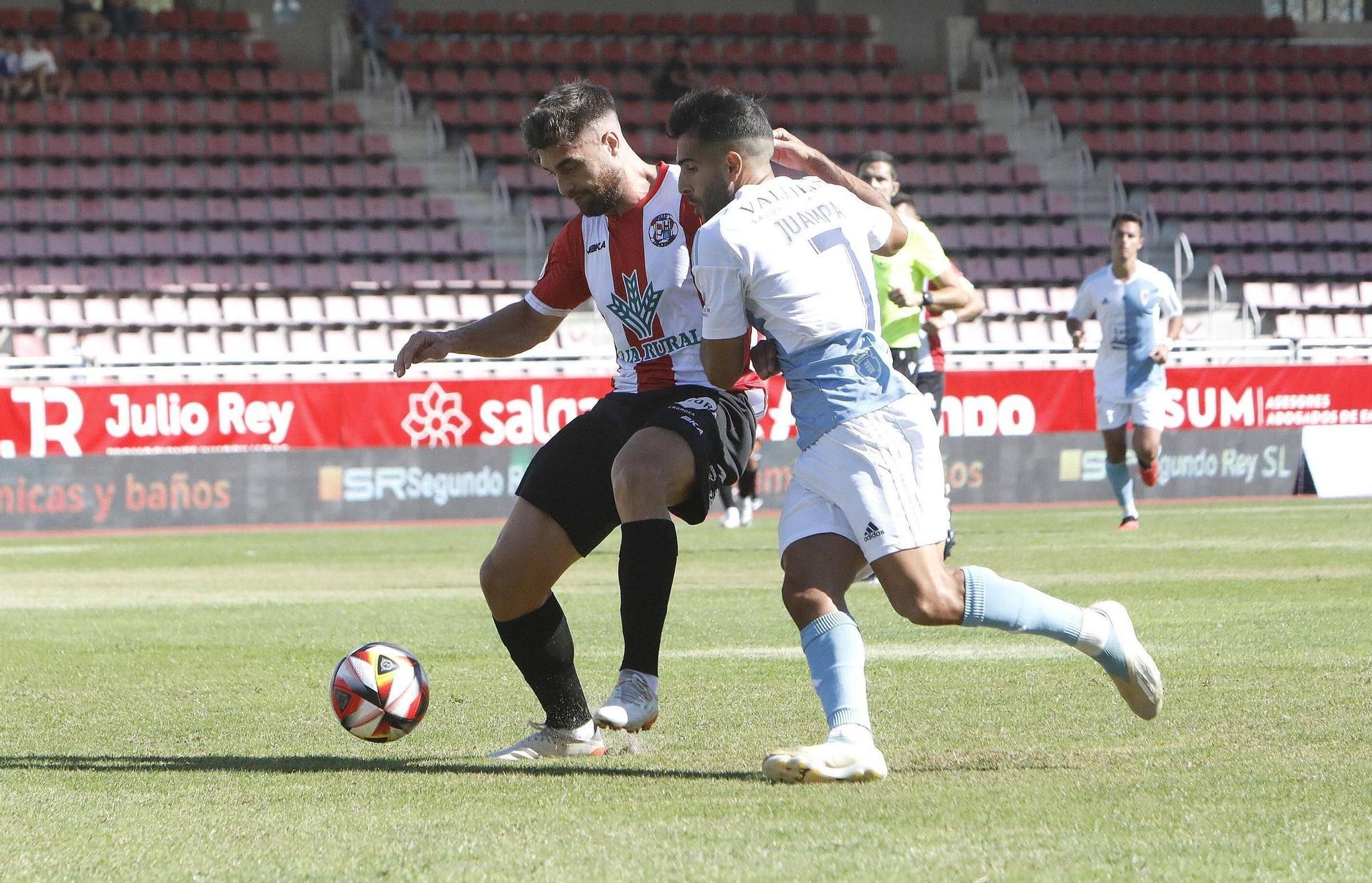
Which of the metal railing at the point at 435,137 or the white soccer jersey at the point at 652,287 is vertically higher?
the metal railing at the point at 435,137

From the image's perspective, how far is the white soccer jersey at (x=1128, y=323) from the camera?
15.2m

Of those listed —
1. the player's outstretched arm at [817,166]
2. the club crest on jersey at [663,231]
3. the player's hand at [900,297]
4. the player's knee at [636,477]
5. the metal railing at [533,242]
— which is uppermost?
the metal railing at [533,242]

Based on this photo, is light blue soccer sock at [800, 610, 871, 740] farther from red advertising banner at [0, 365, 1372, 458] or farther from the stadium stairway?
the stadium stairway

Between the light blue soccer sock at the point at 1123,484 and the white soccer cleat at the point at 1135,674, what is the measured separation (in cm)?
1058

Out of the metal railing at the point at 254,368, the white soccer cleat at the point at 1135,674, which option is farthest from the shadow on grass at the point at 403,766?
the metal railing at the point at 254,368

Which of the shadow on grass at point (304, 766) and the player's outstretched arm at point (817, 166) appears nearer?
the shadow on grass at point (304, 766)

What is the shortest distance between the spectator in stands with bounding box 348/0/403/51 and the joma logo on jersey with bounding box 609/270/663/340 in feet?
85.3

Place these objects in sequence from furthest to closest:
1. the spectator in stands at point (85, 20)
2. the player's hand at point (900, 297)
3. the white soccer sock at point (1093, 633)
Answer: the spectator in stands at point (85, 20), the player's hand at point (900, 297), the white soccer sock at point (1093, 633)

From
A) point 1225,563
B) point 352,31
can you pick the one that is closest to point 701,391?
point 1225,563

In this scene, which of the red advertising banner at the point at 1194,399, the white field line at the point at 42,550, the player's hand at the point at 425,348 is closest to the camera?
the player's hand at the point at 425,348

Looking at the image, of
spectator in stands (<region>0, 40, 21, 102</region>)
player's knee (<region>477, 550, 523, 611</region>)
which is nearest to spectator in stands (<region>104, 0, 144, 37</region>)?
spectator in stands (<region>0, 40, 21, 102</region>)

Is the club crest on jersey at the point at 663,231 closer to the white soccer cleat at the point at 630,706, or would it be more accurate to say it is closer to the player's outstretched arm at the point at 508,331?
the player's outstretched arm at the point at 508,331

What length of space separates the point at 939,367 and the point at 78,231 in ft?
57.8

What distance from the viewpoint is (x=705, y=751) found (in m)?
5.38
